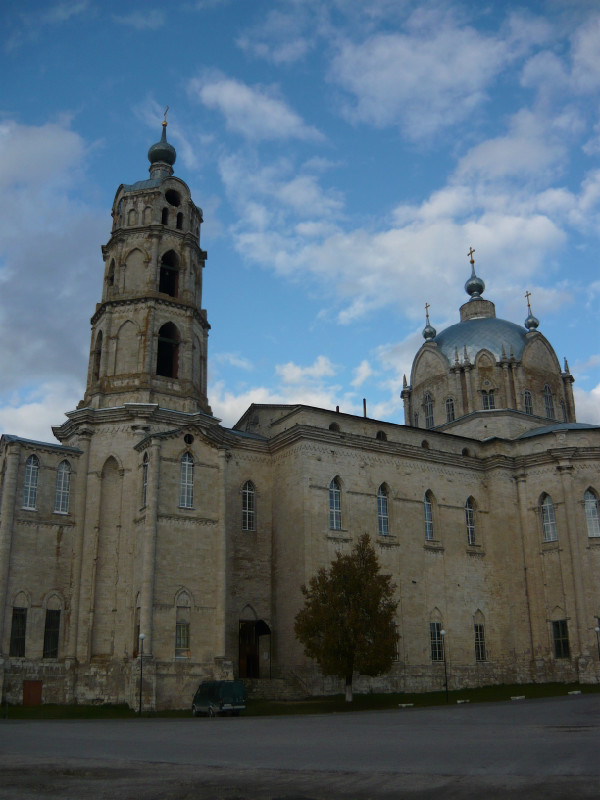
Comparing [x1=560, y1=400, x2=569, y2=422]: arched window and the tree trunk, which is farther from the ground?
[x1=560, y1=400, x2=569, y2=422]: arched window

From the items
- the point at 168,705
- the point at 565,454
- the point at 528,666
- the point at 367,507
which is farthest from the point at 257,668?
the point at 565,454

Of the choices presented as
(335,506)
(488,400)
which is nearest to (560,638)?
(335,506)

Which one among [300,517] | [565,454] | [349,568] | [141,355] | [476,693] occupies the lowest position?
[476,693]

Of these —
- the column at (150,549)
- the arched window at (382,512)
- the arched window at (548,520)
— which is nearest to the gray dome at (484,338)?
the arched window at (548,520)

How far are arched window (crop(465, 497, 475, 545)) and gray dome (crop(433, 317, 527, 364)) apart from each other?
1151cm

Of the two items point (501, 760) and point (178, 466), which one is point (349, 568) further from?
point (501, 760)

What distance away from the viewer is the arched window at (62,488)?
3731cm

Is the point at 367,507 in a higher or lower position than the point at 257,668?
higher

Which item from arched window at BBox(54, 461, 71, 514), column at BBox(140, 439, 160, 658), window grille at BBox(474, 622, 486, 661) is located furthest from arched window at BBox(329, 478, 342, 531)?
arched window at BBox(54, 461, 71, 514)

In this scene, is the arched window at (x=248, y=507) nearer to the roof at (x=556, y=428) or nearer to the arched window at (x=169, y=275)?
the arched window at (x=169, y=275)

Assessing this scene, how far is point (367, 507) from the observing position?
41.6m

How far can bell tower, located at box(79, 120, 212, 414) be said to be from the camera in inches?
1607

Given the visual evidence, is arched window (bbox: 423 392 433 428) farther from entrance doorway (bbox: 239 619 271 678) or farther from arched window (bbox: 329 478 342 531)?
entrance doorway (bbox: 239 619 271 678)

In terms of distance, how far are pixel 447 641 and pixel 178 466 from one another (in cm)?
1777
